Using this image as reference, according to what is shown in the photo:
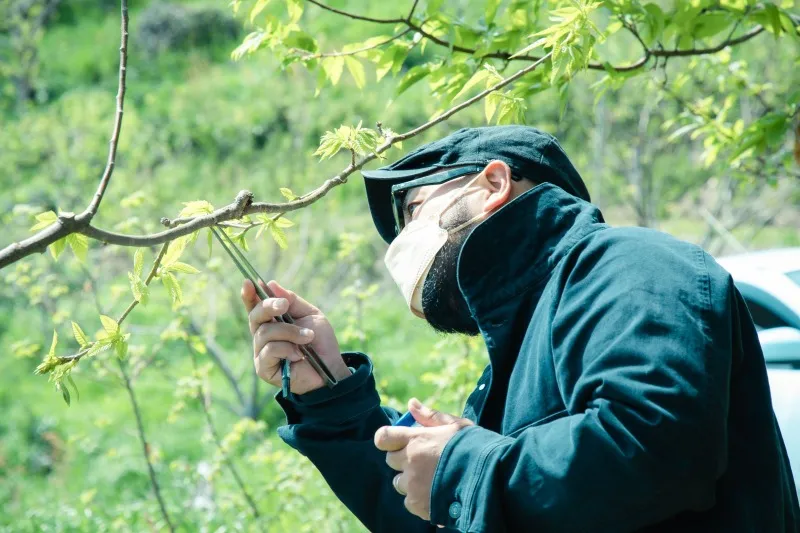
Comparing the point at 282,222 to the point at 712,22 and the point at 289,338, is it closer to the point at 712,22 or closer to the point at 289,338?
the point at 289,338

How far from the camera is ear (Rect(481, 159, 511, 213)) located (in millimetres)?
1726

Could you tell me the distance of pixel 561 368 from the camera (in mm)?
1398

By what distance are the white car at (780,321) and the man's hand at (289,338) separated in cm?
174

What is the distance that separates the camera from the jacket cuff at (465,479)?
4.42ft

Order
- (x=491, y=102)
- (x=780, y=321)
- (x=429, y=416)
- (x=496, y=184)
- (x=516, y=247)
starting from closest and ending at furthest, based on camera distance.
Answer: (x=429, y=416) → (x=516, y=247) → (x=496, y=184) → (x=491, y=102) → (x=780, y=321)

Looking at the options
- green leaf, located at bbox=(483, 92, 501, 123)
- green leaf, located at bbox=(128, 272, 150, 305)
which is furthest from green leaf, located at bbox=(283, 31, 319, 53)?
green leaf, located at bbox=(128, 272, 150, 305)

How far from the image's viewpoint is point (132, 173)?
764cm

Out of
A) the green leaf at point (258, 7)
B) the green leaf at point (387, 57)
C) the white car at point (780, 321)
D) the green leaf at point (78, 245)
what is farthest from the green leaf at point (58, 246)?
the white car at point (780, 321)

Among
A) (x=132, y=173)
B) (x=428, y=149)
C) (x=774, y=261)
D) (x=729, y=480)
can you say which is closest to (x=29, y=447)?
(x=132, y=173)

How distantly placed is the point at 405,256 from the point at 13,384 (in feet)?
26.7

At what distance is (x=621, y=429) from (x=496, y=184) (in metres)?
0.65

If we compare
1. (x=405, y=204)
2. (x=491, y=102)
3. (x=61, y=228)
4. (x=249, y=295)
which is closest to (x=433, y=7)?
(x=491, y=102)

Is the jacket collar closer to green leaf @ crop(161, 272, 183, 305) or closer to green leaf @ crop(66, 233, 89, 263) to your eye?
green leaf @ crop(161, 272, 183, 305)

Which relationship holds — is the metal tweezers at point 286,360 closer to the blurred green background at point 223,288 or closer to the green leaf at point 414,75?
the green leaf at point 414,75
